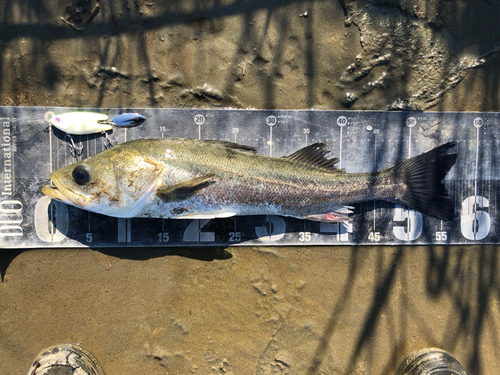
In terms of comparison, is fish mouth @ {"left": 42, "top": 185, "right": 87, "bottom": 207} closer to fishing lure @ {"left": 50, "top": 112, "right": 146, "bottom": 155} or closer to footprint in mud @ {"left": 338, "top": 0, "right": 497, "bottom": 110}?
fishing lure @ {"left": 50, "top": 112, "right": 146, "bottom": 155}

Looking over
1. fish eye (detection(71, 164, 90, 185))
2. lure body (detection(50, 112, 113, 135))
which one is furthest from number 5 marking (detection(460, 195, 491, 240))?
lure body (detection(50, 112, 113, 135))

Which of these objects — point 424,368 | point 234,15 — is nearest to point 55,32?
point 234,15

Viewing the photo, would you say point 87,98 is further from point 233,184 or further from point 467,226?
point 467,226

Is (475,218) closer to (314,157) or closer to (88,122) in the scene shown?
(314,157)

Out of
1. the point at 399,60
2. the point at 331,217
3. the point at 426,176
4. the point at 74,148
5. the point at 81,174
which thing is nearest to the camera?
the point at 81,174

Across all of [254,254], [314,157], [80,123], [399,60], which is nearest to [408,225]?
[314,157]

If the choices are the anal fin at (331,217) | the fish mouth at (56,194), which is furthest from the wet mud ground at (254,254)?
the fish mouth at (56,194)
